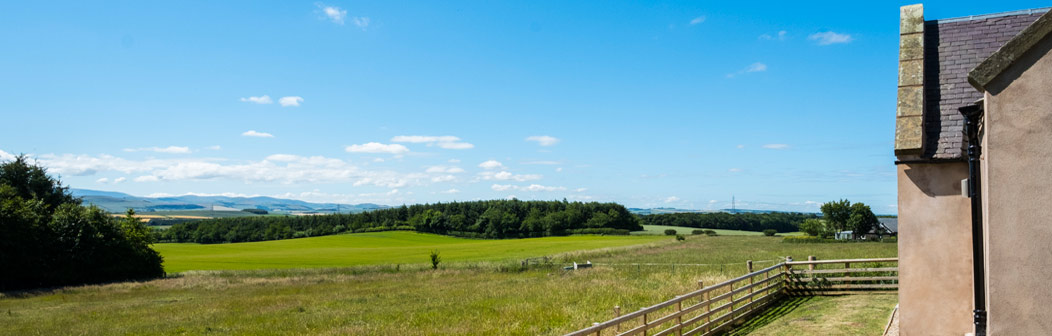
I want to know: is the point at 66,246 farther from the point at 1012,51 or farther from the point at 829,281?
the point at 1012,51

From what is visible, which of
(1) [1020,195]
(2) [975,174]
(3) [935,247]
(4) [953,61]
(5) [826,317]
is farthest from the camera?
(5) [826,317]

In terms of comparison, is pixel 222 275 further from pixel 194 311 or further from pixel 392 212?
pixel 392 212

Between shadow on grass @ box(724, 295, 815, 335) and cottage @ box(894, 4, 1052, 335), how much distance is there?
5505 millimetres

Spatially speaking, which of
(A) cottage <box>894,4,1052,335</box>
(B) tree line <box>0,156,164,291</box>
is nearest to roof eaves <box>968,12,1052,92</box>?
(A) cottage <box>894,4,1052,335</box>

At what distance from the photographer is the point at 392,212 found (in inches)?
5728

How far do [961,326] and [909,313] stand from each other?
2.56 feet

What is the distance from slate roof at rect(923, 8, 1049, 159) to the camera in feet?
35.2

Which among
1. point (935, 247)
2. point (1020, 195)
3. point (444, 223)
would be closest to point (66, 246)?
point (935, 247)

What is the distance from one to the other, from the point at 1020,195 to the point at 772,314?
11821 millimetres

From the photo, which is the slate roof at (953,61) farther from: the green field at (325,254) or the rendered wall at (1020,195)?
the green field at (325,254)

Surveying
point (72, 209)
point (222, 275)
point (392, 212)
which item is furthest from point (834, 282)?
point (392, 212)

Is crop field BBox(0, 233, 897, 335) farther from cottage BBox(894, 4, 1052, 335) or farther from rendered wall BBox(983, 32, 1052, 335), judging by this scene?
rendered wall BBox(983, 32, 1052, 335)

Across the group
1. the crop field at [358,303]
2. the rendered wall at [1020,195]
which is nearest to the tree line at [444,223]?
the crop field at [358,303]

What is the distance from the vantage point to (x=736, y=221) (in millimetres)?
144875
